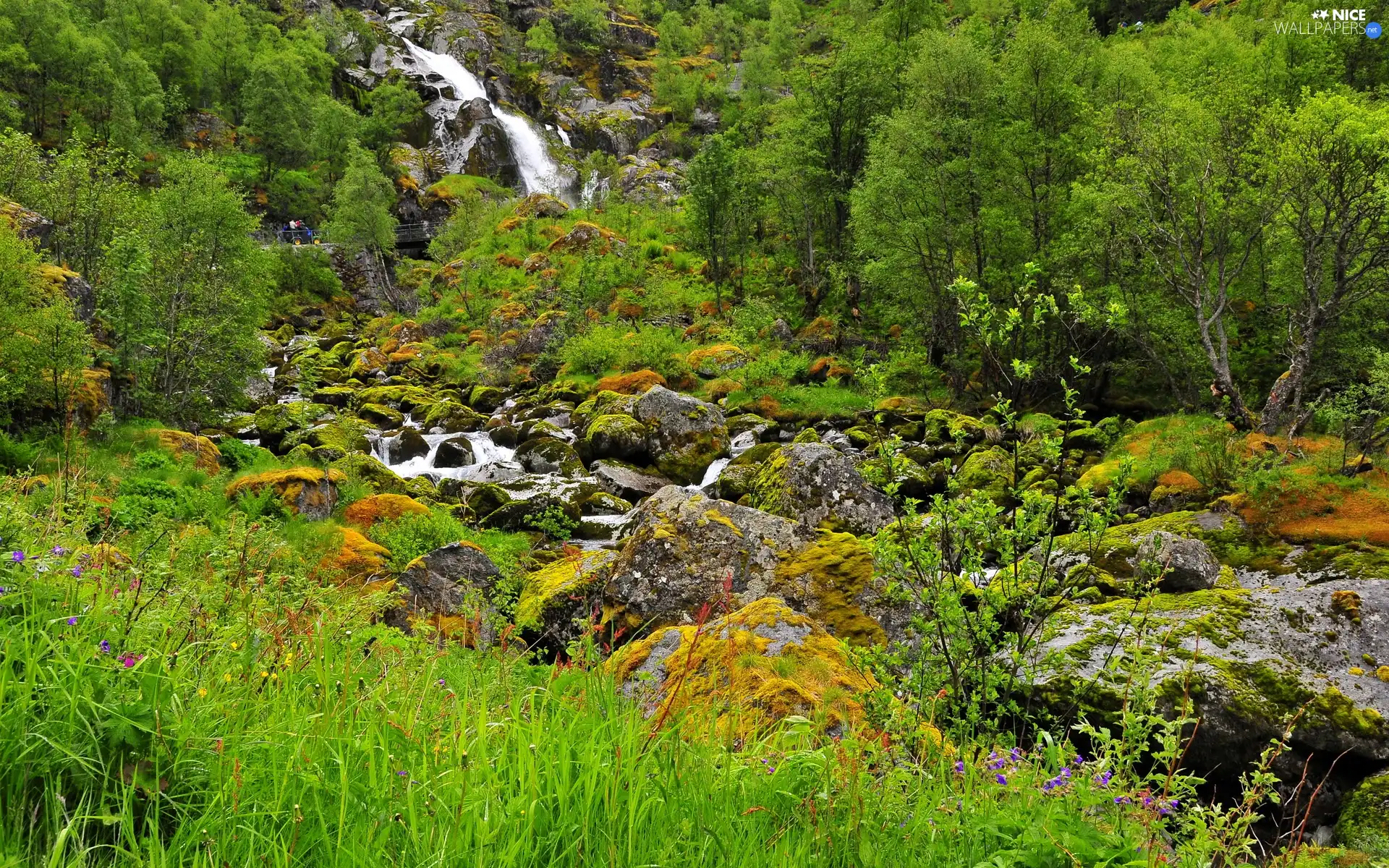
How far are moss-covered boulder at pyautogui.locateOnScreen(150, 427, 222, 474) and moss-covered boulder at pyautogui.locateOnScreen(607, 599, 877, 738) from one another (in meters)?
12.0

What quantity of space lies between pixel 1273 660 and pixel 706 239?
3483cm

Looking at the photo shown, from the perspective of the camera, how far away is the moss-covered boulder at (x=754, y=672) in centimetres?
419

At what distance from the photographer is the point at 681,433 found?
2127 centimetres

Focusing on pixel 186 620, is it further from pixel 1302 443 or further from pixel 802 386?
pixel 802 386

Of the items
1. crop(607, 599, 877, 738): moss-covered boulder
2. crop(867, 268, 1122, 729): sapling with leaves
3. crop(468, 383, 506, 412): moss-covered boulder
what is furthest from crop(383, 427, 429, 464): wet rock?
crop(867, 268, 1122, 729): sapling with leaves

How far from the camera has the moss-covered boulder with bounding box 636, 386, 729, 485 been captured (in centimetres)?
2059

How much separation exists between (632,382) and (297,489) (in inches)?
670

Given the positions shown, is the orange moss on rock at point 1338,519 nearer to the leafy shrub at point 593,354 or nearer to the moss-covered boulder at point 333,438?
the moss-covered boulder at point 333,438

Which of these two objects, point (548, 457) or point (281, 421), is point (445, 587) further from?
point (281, 421)

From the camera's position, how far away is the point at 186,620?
9.66 feet

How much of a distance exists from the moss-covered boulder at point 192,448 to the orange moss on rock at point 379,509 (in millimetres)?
2787

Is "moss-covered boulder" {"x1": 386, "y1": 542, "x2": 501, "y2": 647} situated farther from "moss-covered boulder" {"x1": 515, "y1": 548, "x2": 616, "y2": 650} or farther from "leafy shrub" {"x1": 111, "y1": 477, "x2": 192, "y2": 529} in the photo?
"leafy shrub" {"x1": 111, "y1": 477, "x2": 192, "y2": 529}

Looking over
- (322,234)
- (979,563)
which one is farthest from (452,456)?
(322,234)

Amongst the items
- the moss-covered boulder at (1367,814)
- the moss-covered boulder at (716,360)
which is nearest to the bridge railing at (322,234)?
the moss-covered boulder at (716,360)
